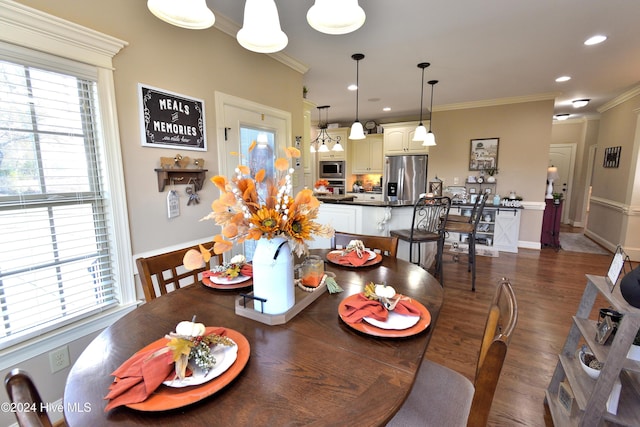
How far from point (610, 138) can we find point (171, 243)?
7073 mm

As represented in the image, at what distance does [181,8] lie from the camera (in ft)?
3.74

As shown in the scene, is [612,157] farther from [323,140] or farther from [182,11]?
[182,11]

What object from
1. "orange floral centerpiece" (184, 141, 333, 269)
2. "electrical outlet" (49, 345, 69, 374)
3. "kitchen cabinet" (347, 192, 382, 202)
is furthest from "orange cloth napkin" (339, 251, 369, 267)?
"kitchen cabinet" (347, 192, 382, 202)

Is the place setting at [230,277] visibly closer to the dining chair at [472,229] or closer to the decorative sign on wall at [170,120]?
the decorative sign on wall at [170,120]

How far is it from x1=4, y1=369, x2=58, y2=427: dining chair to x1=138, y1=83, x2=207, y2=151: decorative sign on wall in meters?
1.52

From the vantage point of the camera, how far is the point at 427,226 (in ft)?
10.7

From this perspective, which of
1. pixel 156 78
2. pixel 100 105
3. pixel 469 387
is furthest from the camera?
pixel 156 78

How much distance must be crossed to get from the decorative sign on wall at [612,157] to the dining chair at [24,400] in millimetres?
6915

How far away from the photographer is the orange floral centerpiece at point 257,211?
37.0 inches

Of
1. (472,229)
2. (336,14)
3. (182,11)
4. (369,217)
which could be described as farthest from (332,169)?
(182,11)

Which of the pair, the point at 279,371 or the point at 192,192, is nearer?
the point at 279,371

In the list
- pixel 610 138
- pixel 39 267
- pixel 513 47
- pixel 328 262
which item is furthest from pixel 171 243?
pixel 610 138

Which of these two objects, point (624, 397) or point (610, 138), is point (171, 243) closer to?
point (624, 397)

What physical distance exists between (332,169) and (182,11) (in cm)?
583
